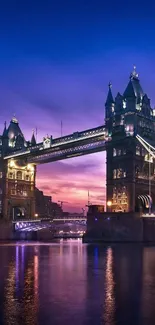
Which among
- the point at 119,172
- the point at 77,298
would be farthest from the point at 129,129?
the point at 77,298

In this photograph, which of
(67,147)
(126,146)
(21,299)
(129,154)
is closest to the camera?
(21,299)

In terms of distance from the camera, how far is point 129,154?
9031cm

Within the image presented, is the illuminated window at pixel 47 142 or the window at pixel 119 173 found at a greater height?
the illuminated window at pixel 47 142

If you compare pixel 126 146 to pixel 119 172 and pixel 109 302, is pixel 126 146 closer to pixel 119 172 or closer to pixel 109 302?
pixel 119 172

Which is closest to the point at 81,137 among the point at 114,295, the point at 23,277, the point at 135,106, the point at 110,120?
the point at 110,120

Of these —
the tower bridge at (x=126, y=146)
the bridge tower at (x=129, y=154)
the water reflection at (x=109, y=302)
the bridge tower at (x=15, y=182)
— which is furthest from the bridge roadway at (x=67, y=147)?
the water reflection at (x=109, y=302)

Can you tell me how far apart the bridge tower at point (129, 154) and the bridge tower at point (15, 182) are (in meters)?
40.2

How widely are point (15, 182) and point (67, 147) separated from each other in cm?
3004

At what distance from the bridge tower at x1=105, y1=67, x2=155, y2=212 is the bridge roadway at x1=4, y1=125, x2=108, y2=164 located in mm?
3981

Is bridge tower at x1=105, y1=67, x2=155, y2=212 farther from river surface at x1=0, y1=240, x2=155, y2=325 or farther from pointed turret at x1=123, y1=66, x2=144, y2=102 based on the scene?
river surface at x1=0, y1=240, x2=155, y2=325

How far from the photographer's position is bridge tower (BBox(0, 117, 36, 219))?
128125 mm

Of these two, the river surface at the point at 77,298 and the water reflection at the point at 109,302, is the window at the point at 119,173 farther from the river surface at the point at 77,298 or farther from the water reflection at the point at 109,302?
the water reflection at the point at 109,302

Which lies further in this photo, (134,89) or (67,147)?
(67,147)

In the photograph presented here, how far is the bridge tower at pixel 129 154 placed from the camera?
9031cm
